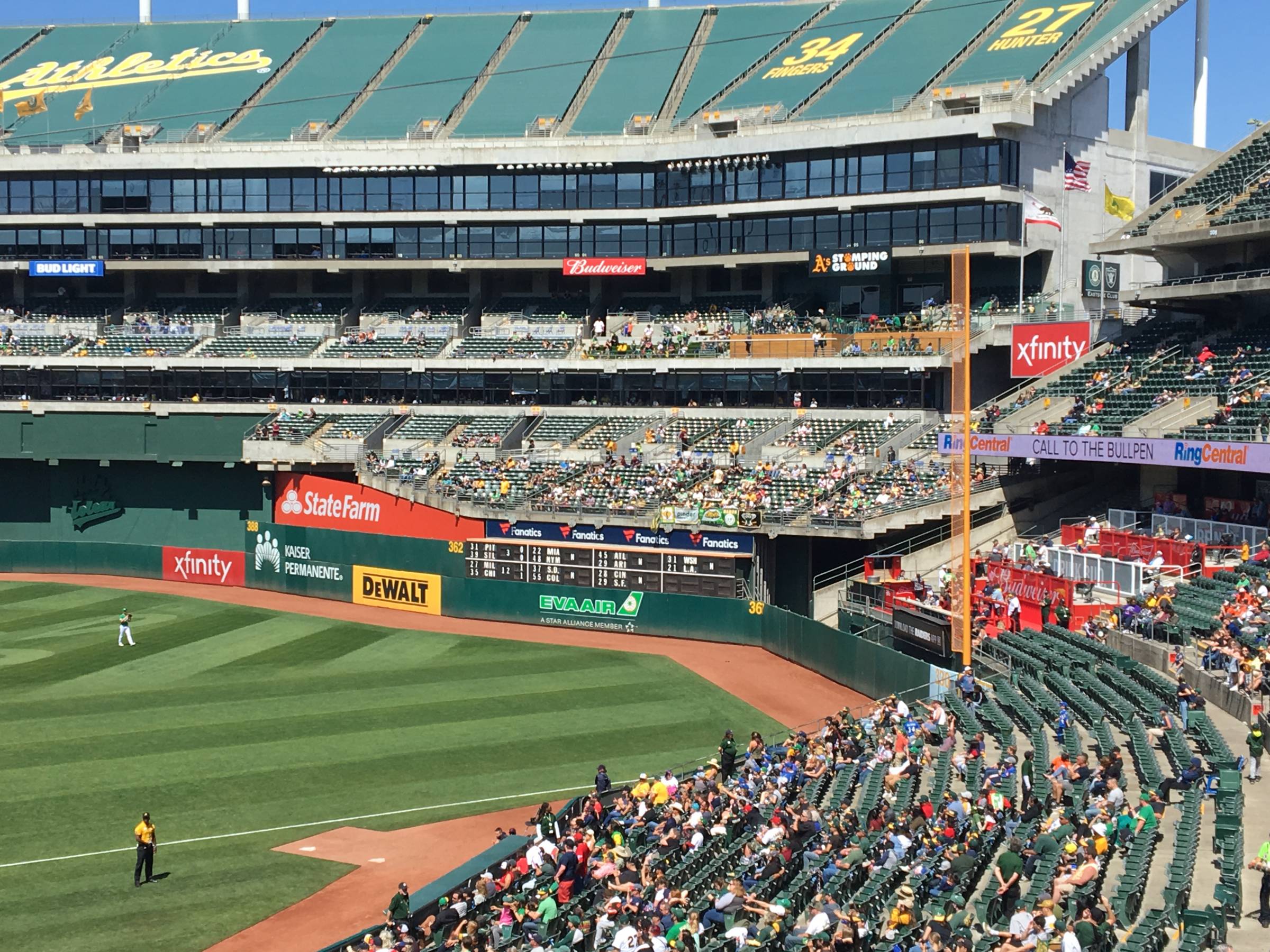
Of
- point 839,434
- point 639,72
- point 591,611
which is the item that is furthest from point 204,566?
point 639,72

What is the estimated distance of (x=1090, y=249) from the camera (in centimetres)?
4141

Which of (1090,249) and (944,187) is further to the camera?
(944,187)

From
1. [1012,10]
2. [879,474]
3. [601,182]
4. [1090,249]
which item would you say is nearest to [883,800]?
[879,474]

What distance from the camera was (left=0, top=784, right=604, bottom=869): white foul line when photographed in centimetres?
2253

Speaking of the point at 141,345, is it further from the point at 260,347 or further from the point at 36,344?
the point at 260,347

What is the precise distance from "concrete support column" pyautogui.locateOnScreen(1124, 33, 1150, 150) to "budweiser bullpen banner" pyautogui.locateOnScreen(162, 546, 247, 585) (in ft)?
117

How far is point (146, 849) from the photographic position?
69.9 ft

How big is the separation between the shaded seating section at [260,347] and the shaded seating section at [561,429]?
10301 mm

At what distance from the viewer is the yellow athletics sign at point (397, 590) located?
43.8m

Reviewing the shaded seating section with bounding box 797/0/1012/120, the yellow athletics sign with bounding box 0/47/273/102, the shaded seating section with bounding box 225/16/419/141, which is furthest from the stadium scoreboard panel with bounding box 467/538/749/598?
the yellow athletics sign with bounding box 0/47/273/102

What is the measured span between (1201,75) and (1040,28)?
7.09m

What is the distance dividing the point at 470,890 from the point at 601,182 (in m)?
37.4

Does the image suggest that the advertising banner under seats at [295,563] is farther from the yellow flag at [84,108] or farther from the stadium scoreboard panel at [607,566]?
the yellow flag at [84,108]

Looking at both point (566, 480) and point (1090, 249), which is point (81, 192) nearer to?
point (566, 480)
